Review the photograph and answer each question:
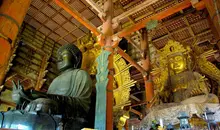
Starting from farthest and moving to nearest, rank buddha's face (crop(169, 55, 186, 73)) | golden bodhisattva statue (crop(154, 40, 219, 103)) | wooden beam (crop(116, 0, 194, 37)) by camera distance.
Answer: buddha's face (crop(169, 55, 186, 73)) < golden bodhisattva statue (crop(154, 40, 219, 103)) < wooden beam (crop(116, 0, 194, 37))

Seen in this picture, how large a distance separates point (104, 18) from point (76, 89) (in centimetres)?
195

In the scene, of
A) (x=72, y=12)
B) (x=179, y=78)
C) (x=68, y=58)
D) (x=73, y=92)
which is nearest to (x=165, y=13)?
(x=179, y=78)

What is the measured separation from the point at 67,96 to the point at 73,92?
0.99ft

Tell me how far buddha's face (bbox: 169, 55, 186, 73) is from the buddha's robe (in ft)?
7.71

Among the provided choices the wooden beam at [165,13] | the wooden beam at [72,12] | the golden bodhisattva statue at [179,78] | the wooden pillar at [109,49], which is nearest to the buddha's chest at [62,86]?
the wooden pillar at [109,49]

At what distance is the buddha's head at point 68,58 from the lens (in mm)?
3898

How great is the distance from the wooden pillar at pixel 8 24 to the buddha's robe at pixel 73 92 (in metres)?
0.95

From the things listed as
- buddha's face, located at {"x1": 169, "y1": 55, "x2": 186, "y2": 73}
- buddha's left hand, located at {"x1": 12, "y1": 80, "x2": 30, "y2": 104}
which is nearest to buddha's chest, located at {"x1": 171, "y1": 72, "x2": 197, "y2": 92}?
buddha's face, located at {"x1": 169, "y1": 55, "x2": 186, "y2": 73}

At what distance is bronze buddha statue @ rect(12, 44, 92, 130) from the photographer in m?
2.48

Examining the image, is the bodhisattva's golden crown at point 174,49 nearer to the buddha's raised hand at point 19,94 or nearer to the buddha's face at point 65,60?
Answer: the buddha's face at point 65,60

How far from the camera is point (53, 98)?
104 inches

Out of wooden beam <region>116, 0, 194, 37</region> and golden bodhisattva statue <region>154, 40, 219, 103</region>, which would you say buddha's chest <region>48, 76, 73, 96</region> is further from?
golden bodhisattva statue <region>154, 40, 219, 103</region>

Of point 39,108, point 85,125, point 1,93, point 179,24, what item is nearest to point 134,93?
point 179,24

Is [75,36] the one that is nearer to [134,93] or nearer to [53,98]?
[134,93]
